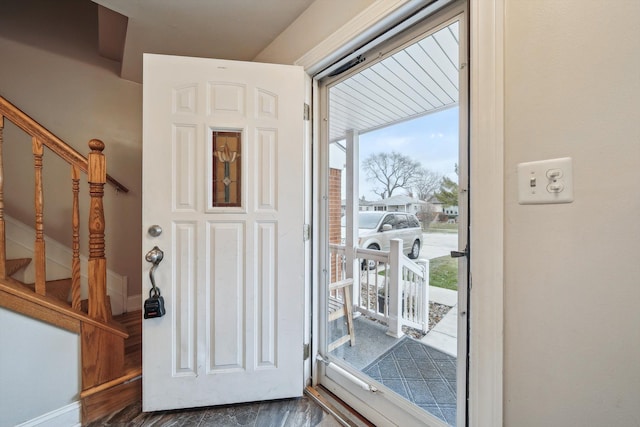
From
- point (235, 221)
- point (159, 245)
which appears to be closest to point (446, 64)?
point (235, 221)

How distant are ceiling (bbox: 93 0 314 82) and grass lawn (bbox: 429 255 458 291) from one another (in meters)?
1.58

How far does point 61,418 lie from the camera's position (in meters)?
1.26

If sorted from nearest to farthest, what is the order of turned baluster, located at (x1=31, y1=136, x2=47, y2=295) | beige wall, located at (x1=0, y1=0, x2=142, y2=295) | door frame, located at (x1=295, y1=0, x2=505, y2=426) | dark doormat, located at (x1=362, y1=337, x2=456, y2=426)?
door frame, located at (x1=295, y1=0, x2=505, y2=426), dark doormat, located at (x1=362, y1=337, x2=456, y2=426), turned baluster, located at (x1=31, y1=136, x2=47, y2=295), beige wall, located at (x1=0, y1=0, x2=142, y2=295)

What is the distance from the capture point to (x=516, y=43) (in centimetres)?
76

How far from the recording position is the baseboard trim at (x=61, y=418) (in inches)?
47.4

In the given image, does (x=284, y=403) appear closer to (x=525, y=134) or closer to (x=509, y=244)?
(x=509, y=244)

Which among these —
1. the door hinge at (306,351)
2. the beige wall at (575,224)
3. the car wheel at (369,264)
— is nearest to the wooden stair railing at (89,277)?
the door hinge at (306,351)

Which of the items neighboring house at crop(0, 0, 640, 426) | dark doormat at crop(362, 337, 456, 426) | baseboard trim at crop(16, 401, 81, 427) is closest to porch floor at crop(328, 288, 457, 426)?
dark doormat at crop(362, 337, 456, 426)

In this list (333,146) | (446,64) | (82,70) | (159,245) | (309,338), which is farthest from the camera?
(82,70)

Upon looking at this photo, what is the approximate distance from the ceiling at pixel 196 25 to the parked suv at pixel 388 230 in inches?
51.9

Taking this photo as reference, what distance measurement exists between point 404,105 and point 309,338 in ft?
5.13

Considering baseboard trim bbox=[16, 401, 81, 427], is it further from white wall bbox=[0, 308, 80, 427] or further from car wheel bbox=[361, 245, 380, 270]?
car wheel bbox=[361, 245, 380, 270]

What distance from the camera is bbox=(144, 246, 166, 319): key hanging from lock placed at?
4.40 ft

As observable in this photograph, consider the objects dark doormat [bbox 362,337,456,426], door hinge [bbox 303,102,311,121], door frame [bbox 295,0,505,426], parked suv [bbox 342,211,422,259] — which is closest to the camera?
door frame [bbox 295,0,505,426]
